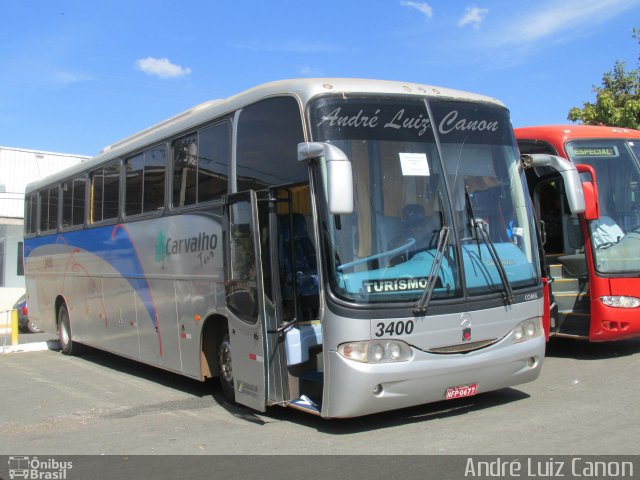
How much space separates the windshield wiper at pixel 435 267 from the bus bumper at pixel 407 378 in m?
0.42

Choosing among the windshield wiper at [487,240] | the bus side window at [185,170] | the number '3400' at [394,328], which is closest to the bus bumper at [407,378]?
the number '3400' at [394,328]

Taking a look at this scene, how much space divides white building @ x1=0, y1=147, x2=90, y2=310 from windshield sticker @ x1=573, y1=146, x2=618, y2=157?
2195 centimetres

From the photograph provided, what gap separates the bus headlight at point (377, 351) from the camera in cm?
602

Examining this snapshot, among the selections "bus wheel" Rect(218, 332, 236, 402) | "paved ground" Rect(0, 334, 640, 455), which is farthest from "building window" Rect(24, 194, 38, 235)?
"bus wheel" Rect(218, 332, 236, 402)

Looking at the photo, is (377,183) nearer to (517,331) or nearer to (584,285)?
(517,331)

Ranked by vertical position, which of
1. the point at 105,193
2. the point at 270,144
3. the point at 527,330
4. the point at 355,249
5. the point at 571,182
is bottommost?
the point at 527,330

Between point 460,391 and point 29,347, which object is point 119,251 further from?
point 460,391

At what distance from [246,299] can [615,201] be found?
5.81m

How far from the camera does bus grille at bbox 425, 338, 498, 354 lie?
6316 mm

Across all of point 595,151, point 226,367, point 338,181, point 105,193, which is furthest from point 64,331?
point 595,151

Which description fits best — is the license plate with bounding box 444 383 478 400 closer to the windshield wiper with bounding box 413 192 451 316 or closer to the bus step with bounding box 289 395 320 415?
the windshield wiper with bounding box 413 192 451 316

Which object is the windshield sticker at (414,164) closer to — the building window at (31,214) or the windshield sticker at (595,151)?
the windshield sticker at (595,151)

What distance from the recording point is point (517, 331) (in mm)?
6824

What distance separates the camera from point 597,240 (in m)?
9.48
